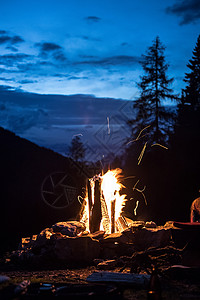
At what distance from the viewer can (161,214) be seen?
16891mm

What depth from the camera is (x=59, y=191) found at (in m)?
18.1

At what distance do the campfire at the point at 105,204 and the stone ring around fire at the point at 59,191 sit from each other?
816 cm

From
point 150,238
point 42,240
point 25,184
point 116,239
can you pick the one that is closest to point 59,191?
point 25,184

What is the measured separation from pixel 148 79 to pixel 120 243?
1884 centimetres

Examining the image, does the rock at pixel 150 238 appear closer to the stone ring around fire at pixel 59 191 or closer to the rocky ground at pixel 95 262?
the rocky ground at pixel 95 262

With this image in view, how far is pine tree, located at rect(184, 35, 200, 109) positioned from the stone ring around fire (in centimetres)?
1316

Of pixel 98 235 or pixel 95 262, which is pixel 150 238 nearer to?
pixel 98 235

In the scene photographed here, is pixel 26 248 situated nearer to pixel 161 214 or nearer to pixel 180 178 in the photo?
pixel 161 214

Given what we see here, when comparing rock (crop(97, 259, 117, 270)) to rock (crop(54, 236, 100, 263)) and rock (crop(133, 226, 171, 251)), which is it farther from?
rock (crop(133, 226, 171, 251))

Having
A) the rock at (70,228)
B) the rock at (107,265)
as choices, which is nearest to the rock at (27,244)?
the rock at (70,228)

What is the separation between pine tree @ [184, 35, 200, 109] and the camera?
90.1 feet

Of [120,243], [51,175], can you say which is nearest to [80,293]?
[120,243]

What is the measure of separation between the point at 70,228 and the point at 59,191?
30.8 ft

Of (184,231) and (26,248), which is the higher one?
(184,231)
